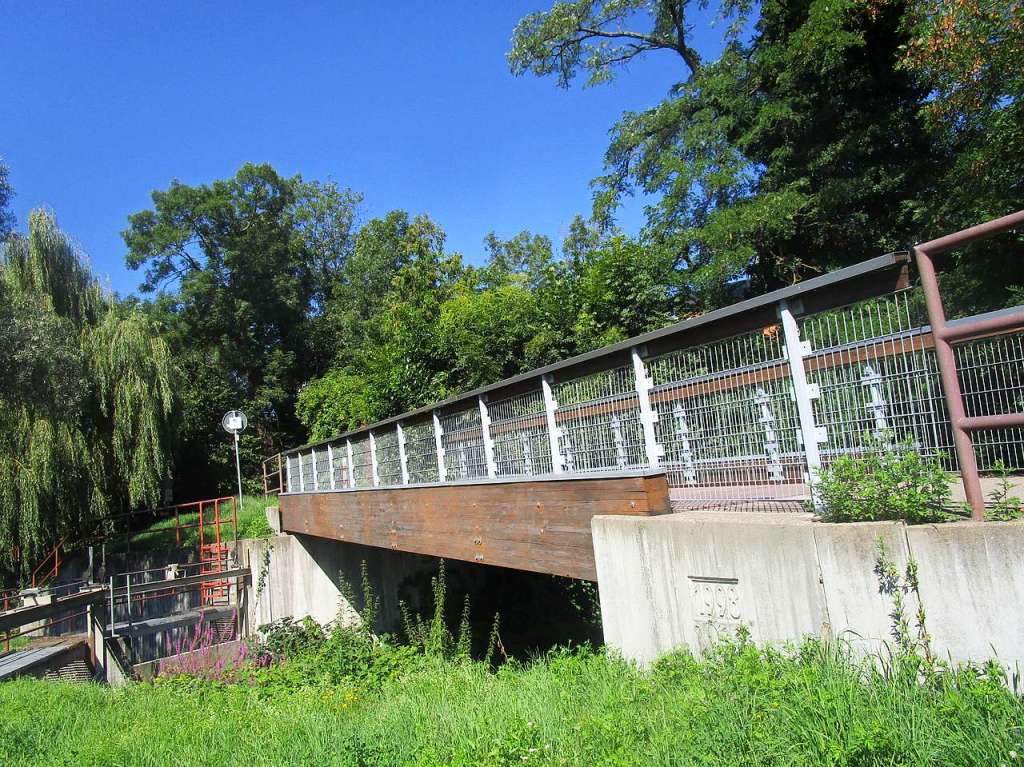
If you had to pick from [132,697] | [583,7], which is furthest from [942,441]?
[583,7]

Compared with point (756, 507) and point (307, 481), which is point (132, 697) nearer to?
point (756, 507)

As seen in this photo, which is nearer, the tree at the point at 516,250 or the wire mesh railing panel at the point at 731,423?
the wire mesh railing panel at the point at 731,423

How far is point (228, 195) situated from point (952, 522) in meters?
32.5

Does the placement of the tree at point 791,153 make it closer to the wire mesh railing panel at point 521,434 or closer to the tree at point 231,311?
the wire mesh railing panel at point 521,434

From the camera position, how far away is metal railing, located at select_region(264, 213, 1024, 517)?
3381 millimetres

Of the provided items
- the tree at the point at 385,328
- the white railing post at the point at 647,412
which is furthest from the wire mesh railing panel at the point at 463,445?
the tree at the point at 385,328

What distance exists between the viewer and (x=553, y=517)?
225 inches

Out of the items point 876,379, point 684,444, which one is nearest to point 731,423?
point 684,444

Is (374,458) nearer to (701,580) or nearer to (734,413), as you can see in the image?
(734,413)

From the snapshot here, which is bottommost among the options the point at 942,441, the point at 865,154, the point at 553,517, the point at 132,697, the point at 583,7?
the point at 132,697

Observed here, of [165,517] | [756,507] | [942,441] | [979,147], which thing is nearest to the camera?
[942,441]

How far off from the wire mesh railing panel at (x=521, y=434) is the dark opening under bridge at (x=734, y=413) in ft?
0.06

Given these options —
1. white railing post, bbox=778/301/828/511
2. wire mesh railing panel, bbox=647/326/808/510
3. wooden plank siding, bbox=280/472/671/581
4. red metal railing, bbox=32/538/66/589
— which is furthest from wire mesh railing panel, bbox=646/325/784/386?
red metal railing, bbox=32/538/66/589

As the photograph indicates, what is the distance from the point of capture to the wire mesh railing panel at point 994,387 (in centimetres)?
324
